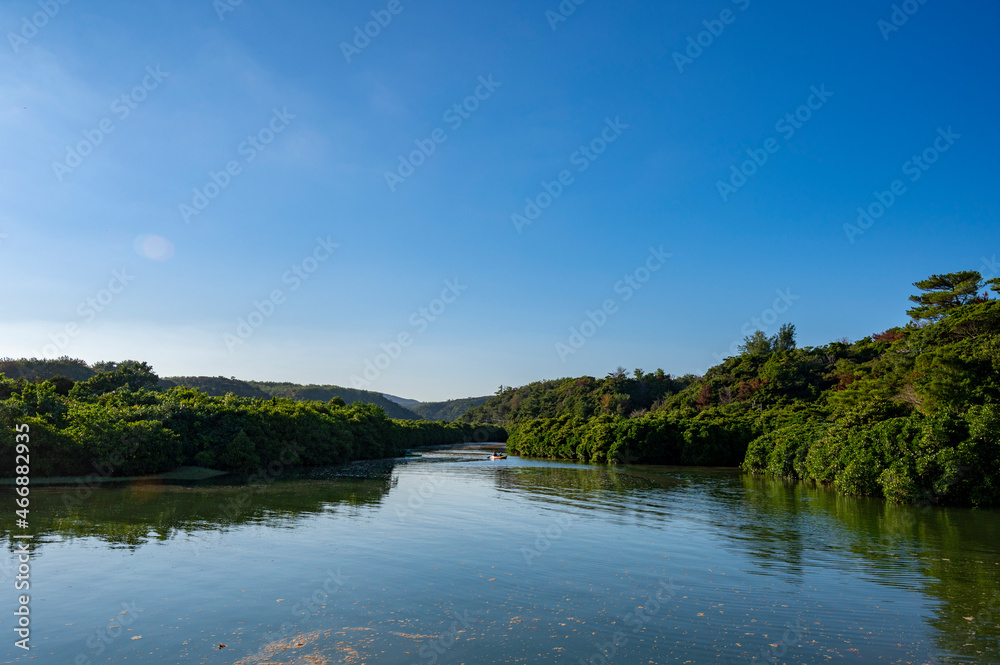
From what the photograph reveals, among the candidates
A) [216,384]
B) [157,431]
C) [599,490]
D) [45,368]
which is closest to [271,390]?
[216,384]

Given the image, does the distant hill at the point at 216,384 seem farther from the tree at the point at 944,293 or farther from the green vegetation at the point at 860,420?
the tree at the point at 944,293

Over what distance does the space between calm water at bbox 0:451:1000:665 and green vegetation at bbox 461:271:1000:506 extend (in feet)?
8.30

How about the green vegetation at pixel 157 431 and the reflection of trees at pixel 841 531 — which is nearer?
the reflection of trees at pixel 841 531

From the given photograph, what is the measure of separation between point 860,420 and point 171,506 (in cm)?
3519

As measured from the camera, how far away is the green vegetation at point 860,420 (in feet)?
84.6

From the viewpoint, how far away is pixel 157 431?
3881 centimetres

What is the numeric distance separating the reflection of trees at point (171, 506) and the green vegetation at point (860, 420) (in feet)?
81.6

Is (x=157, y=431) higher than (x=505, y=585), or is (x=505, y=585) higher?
(x=157, y=431)

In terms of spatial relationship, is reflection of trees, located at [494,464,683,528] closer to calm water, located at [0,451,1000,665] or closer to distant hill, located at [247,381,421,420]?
calm water, located at [0,451,1000,665]

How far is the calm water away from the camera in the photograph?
Answer: 30.4 feet

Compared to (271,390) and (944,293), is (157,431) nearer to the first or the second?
(944,293)

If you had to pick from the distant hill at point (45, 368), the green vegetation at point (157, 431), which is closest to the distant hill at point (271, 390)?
the distant hill at point (45, 368)

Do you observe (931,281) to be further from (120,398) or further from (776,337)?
(120,398)

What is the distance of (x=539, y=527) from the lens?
837 inches
